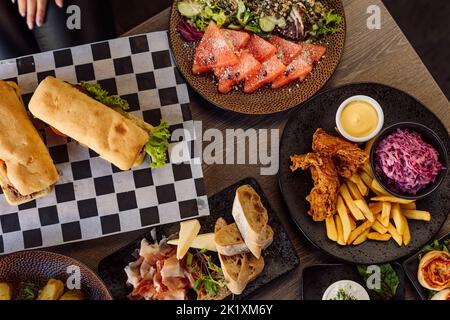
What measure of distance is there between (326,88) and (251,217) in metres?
0.76

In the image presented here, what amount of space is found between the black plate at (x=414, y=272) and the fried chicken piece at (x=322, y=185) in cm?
40

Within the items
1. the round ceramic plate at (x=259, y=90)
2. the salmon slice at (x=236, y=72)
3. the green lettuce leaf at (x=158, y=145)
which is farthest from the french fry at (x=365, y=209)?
the green lettuce leaf at (x=158, y=145)

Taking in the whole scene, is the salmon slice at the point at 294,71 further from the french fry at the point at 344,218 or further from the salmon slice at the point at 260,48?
the french fry at the point at 344,218

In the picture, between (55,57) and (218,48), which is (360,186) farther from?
(55,57)

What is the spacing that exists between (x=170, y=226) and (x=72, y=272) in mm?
472

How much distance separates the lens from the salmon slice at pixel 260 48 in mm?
2650

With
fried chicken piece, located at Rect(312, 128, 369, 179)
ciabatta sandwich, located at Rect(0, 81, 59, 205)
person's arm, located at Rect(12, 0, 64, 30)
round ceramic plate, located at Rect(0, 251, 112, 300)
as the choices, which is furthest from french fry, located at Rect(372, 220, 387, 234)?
person's arm, located at Rect(12, 0, 64, 30)

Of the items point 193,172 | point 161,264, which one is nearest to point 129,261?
point 161,264

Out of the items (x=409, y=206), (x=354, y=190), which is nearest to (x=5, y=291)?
(x=354, y=190)

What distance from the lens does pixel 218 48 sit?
2.61 meters

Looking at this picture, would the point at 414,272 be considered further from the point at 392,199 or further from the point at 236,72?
the point at 236,72

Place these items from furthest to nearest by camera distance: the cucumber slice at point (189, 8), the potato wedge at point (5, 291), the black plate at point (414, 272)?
1. the cucumber slice at point (189, 8)
2. the black plate at point (414, 272)
3. the potato wedge at point (5, 291)

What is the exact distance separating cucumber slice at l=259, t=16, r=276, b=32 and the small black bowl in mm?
712

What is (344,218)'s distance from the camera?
2.53 m
